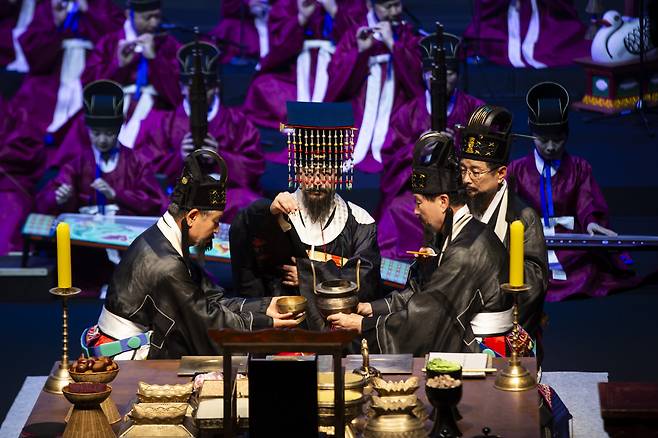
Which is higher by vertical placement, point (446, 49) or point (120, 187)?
point (446, 49)

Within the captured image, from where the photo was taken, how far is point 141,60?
34.8 ft

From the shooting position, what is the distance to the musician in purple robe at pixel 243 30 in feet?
34.5

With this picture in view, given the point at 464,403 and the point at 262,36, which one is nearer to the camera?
the point at 464,403

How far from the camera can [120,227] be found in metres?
10.1

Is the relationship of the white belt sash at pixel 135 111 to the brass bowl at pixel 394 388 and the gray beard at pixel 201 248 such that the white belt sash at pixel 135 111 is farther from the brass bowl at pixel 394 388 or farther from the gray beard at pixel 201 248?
the brass bowl at pixel 394 388

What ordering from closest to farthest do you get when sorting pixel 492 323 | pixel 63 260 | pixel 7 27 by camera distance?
pixel 63 260, pixel 492 323, pixel 7 27

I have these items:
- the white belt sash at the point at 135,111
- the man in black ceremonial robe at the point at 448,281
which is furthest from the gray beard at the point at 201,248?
the white belt sash at the point at 135,111

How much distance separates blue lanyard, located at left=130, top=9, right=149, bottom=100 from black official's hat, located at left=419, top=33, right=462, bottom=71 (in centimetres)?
208

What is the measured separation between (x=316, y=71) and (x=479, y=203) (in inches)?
165

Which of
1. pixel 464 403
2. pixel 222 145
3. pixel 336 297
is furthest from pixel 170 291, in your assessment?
pixel 222 145

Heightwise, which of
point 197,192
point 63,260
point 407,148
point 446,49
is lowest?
point 63,260

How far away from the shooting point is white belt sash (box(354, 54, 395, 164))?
10305 mm

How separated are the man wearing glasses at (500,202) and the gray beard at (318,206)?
67 cm

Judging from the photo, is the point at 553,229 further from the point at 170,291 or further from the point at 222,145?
the point at 170,291
